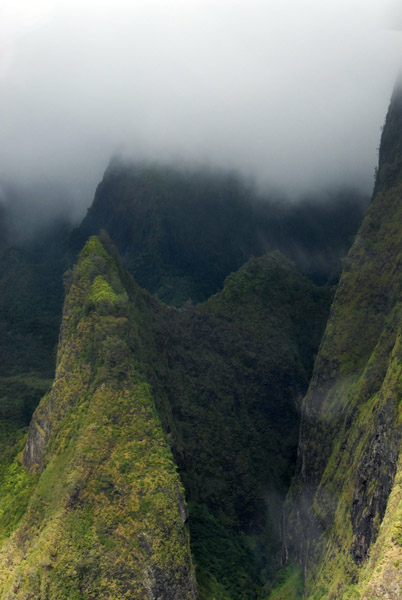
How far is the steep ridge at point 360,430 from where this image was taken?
116 ft

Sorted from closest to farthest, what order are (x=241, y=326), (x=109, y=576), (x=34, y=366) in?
(x=109, y=576)
(x=241, y=326)
(x=34, y=366)

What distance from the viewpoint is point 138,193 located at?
104375 millimetres

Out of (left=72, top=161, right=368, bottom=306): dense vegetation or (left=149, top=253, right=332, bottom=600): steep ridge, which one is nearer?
(left=149, top=253, right=332, bottom=600): steep ridge

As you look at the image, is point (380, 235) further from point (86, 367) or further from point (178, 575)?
point (178, 575)

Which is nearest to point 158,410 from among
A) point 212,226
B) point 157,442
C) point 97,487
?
point 157,442

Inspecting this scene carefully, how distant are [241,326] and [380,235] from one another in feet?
55.6

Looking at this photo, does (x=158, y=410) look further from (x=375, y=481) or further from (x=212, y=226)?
(x=212, y=226)

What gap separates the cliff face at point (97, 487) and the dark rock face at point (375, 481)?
10.3 m

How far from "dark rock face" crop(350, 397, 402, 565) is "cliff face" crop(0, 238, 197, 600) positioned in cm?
1031

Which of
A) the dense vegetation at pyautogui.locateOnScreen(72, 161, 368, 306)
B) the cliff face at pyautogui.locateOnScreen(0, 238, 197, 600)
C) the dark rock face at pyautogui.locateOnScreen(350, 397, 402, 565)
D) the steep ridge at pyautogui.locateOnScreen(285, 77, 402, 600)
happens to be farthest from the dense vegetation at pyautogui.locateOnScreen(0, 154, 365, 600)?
the dark rock face at pyautogui.locateOnScreen(350, 397, 402, 565)

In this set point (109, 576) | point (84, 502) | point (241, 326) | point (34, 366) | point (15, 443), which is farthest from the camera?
point (34, 366)

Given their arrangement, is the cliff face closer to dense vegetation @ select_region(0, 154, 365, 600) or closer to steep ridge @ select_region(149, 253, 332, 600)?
dense vegetation @ select_region(0, 154, 365, 600)

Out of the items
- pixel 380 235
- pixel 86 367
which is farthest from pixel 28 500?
pixel 380 235

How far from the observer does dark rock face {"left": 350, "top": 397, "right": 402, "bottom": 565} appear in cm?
3541
